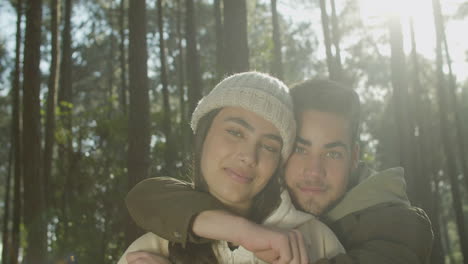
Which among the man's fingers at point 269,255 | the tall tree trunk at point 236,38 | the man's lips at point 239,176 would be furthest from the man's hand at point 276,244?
the tall tree trunk at point 236,38

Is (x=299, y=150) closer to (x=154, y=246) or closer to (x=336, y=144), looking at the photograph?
(x=336, y=144)

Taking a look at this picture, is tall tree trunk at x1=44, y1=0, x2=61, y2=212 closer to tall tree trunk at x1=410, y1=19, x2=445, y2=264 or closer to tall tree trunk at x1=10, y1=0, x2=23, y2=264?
tall tree trunk at x1=10, y1=0, x2=23, y2=264

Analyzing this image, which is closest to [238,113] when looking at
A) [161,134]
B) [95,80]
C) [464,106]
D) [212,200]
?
[212,200]

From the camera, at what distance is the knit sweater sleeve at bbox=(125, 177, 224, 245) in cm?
230

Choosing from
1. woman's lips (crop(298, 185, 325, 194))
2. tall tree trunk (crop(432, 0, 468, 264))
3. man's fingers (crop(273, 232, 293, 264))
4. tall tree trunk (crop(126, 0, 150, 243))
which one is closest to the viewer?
man's fingers (crop(273, 232, 293, 264))

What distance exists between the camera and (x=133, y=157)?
8859 mm

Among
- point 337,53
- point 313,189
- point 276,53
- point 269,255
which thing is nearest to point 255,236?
point 269,255

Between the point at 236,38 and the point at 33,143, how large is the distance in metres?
6.47

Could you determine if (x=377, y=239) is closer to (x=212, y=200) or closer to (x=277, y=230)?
(x=277, y=230)

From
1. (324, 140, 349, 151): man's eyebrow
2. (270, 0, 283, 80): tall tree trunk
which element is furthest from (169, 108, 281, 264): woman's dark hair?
(270, 0, 283, 80): tall tree trunk

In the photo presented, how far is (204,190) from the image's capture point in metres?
2.59

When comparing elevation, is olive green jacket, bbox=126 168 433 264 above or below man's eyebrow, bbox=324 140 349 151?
below

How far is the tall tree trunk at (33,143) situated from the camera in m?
10.9

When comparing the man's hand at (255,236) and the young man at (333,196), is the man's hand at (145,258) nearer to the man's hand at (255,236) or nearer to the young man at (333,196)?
the young man at (333,196)
